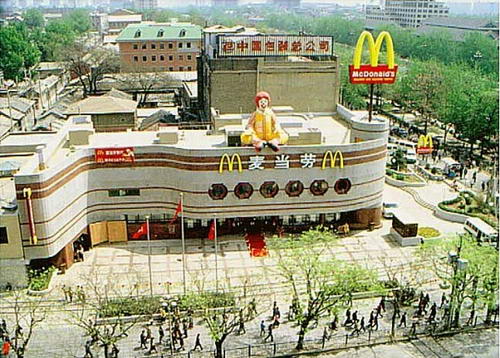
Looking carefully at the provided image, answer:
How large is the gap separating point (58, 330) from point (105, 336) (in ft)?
15.1

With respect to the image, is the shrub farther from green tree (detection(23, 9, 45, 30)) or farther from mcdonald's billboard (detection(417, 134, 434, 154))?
green tree (detection(23, 9, 45, 30))

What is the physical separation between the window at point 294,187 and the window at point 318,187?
0.70 meters

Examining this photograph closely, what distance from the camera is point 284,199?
37812 mm

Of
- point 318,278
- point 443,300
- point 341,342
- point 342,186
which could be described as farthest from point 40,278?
point 443,300

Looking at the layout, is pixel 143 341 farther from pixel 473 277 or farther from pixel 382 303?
pixel 473 277

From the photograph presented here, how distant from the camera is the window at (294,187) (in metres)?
37.5

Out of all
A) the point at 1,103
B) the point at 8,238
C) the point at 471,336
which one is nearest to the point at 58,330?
the point at 8,238

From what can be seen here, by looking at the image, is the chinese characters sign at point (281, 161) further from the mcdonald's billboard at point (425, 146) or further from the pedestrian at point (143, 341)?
the mcdonald's billboard at point (425, 146)

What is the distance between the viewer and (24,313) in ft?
98.3

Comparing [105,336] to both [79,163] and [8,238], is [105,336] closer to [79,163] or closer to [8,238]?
[8,238]

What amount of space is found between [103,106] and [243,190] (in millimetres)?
24854

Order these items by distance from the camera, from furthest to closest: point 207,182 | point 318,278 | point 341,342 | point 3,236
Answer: point 207,182 → point 3,236 → point 318,278 → point 341,342

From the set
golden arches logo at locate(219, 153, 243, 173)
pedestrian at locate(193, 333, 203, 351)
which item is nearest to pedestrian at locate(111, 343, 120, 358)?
pedestrian at locate(193, 333, 203, 351)

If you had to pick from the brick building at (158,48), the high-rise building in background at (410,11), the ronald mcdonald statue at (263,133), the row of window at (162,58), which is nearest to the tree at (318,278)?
the ronald mcdonald statue at (263,133)
